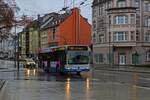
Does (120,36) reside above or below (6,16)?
above

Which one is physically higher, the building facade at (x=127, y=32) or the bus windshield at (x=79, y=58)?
the building facade at (x=127, y=32)

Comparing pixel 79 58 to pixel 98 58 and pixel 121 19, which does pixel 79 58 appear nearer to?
pixel 121 19

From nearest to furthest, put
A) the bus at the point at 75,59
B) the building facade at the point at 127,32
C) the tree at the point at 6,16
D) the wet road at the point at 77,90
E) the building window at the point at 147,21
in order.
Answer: the wet road at the point at 77,90 < the tree at the point at 6,16 < the bus at the point at 75,59 < the building facade at the point at 127,32 < the building window at the point at 147,21

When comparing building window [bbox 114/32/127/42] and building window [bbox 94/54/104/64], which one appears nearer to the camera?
building window [bbox 114/32/127/42]

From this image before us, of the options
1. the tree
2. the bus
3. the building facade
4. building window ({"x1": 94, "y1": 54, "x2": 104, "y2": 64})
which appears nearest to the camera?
the tree

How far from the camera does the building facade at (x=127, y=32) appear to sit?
94.9 meters

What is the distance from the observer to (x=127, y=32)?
95.0 metres

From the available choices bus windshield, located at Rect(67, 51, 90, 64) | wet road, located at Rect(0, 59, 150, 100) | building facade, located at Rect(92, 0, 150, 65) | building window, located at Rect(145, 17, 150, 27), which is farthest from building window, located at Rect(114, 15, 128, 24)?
wet road, located at Rect(0, 59, 150, 100)

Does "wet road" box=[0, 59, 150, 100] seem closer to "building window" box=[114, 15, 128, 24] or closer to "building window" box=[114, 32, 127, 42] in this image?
"building window" box=[114, 32, 127, 42]

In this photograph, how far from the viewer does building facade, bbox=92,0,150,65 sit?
3738 inches

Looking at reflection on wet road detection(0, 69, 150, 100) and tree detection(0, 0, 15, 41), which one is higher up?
tree detection(0, 0, 15, 41)

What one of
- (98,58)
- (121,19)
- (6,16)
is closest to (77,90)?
(6,16)

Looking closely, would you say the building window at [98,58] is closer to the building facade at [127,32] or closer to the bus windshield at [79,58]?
the building facade at [127,32]

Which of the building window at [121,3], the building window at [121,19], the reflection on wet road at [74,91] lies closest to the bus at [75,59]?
the reflection on wet road at [74,91]
